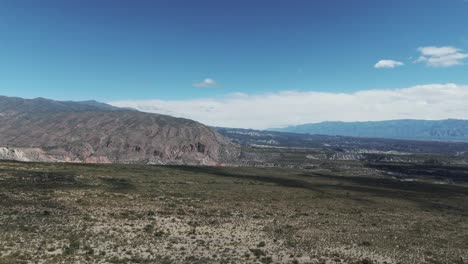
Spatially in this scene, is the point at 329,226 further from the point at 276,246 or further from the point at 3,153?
the point at 3,153

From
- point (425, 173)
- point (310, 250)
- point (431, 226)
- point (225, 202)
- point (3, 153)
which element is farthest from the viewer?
point (425, 173)

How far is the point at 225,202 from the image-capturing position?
56.4 metres

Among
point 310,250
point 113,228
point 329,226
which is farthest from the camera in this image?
point 329,226

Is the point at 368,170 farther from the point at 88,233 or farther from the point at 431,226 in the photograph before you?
the point at 88,233

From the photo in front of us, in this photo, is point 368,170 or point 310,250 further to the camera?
point 368,170

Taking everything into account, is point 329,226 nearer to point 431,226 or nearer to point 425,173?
point 431,226

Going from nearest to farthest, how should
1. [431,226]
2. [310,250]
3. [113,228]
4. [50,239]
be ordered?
[50,239]
[310,250]
[113,228]
[431,226]

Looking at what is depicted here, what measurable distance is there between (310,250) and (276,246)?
2.85 metres

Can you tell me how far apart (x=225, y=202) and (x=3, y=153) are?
4334 inches

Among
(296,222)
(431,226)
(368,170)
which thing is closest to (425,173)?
(368,170)

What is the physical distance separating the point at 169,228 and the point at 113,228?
5154mm

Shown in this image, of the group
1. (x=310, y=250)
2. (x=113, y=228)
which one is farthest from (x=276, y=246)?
(x=113, y=228)

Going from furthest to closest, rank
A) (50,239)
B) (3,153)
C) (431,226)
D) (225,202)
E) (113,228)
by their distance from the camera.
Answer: (3,153), (225,202), (431,226), (113,228), (50,239)

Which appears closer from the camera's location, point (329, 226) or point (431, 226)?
point (329, 226)
